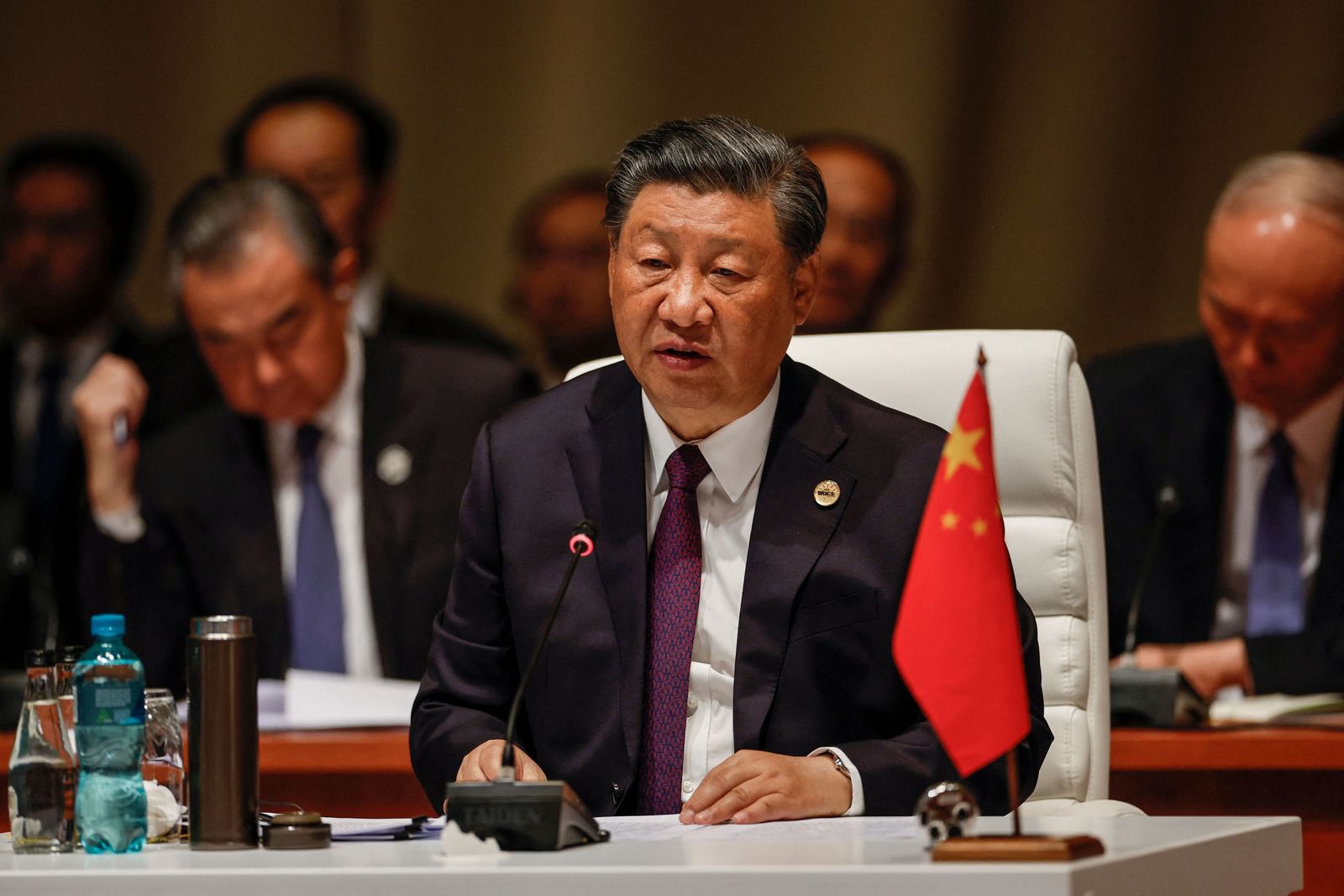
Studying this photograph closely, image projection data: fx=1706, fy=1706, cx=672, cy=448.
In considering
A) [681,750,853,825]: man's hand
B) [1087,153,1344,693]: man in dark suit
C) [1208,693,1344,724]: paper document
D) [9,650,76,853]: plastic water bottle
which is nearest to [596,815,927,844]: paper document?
[681,750,853,825]: man's hand

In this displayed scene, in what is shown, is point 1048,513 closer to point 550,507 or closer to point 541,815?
point 550,507

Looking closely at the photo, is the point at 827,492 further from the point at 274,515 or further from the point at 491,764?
the point at 274,515

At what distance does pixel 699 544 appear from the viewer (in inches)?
77.6

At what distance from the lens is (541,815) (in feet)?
4.50

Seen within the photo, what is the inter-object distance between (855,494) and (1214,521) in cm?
176

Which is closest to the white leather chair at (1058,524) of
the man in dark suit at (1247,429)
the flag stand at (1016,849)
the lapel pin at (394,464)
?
the flag stand at (1016,849)

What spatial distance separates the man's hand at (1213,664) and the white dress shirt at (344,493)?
1670 mm

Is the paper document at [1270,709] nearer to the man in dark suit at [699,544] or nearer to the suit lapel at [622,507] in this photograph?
the man in dark suit at [699,544]

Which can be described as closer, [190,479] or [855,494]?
[855,494]

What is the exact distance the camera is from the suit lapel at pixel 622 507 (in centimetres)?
192

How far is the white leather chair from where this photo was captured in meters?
2.05

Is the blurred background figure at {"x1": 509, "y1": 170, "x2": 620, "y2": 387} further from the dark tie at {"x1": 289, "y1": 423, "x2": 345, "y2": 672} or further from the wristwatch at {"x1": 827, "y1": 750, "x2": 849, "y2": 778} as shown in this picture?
the wristwatch at {"x1": 827, "y1": 750, "x2": 849, "y2": 778}

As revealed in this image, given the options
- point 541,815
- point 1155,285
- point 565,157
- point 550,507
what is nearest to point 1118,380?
point 1155,285

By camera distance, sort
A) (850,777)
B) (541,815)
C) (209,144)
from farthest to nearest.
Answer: (209,144) < (850,777) < (541,815)
